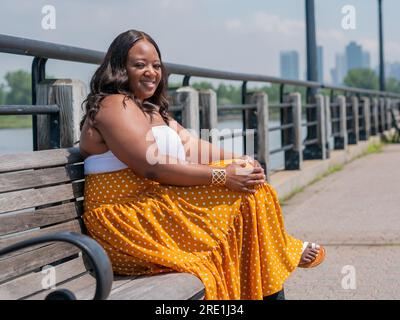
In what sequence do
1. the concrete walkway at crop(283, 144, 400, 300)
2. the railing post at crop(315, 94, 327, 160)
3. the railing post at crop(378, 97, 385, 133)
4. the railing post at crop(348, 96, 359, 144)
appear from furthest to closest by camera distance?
the railing post at crop(378, 97, 385, 133)
the railing post at crop(348, 96, 359, 144)
the railing post at crop(315, 94, 327, 160)
the concrete walkway at crop(283, 144, 400, 300)

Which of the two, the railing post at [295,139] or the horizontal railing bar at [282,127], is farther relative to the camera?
the railing post at [295,139]

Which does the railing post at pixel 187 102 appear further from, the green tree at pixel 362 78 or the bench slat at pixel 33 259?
the green tree at pixel 362 78

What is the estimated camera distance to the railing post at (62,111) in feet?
12.1

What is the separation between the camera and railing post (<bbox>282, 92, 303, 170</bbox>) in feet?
31.2

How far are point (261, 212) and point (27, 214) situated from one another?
96cm

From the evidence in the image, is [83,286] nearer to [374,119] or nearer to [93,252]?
[93,252]

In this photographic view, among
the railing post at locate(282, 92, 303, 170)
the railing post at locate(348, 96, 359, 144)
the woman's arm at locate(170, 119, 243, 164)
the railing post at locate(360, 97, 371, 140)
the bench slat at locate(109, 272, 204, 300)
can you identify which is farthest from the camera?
the railing post at locate(360, 97, 371, 140)

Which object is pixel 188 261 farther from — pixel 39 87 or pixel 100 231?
pixel 39 87

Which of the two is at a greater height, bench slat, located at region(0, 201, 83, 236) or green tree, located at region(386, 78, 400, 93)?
green tree, located at region(386, 78, 400, 93)

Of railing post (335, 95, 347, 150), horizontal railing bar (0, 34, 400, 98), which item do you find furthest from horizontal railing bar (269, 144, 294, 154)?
railing post (335, 95, 347, 150)

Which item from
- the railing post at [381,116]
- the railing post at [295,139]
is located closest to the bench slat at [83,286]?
the railing post at [295,139]

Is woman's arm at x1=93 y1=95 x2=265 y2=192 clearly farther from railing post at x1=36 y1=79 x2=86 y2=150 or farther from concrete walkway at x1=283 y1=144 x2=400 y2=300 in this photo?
concrete walkway at x1=283 y1=144 x2=400 y2=300

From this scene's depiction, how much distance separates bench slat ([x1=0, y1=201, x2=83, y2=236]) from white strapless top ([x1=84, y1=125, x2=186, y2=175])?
17 centimetres

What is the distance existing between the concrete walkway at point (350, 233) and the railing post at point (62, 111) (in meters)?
1.44
